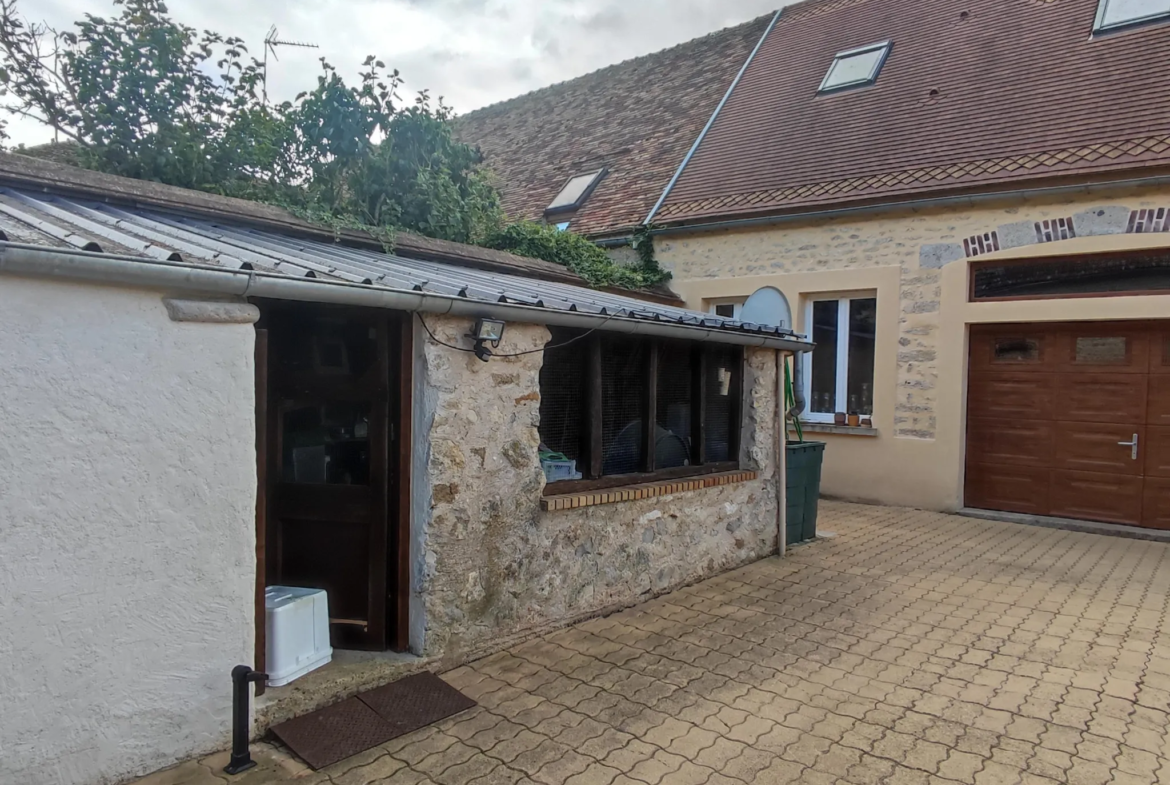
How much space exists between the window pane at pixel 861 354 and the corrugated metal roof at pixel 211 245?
5002mm

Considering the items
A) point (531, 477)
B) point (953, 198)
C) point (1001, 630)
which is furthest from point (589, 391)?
point (953, 198)

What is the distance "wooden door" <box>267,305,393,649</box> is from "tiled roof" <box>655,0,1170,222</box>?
24.5ft

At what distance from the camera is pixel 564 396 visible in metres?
5.04

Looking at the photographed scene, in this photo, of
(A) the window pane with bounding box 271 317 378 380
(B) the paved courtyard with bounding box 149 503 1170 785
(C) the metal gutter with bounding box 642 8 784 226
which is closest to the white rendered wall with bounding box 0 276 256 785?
(B) the paved courtyard with bounding box 149 503 1170 785

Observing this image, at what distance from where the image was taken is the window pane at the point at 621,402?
5.31 m

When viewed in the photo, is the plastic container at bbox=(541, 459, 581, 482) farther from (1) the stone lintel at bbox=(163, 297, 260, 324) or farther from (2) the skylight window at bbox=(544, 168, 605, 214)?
(2) the skylight window at bbox=(544, 168, 605, 214)

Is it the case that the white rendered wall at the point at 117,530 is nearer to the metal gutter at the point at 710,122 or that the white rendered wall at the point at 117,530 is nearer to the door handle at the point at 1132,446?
the door handle at the point at 1132,446

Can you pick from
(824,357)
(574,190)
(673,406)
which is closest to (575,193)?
(574,190)

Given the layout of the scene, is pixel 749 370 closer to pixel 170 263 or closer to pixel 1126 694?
pixel 1126 694

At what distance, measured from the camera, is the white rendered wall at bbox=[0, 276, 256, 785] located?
257 cm

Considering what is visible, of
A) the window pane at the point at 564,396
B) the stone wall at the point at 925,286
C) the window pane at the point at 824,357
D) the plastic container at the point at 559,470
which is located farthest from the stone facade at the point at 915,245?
the plastic container at the point at 559,470

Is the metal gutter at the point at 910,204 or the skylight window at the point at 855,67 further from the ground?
the skylight window at the point at 855,67

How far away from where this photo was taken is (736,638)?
15.2 ft

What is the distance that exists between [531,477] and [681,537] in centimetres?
174
